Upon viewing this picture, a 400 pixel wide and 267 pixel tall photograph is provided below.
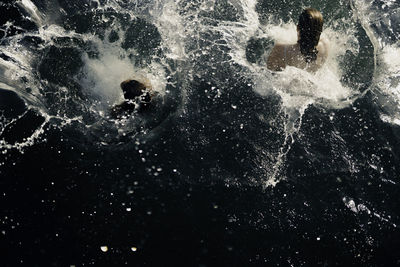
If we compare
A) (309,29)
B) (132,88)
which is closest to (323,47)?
(309,29)

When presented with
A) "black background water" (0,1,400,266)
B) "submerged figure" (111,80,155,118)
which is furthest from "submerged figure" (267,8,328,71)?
"submerged figure" (111,80,155,118)

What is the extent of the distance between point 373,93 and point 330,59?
0.81 m

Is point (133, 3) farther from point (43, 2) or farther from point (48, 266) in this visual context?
point (48, 266)

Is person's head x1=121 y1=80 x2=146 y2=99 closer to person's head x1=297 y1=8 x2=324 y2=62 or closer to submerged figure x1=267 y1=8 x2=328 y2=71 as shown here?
submerged figure x1=267 y1=8 x2=328 y2=71

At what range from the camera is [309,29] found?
14.8 feet

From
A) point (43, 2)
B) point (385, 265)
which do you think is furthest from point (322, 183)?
point (43, 2)

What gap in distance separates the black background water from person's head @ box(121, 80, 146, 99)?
695 mm

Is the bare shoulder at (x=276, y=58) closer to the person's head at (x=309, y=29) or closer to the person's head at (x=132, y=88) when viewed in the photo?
the person's head at (x=309, y=29)

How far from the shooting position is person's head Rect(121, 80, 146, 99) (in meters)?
4.44

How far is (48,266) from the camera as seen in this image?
4883 mm

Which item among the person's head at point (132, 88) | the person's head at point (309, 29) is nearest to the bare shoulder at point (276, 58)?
the person's head at point (309, 29)

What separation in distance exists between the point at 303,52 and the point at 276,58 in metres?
0.40

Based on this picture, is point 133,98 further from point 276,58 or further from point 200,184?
point 276,58

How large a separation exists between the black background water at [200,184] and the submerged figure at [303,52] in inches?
19.9
